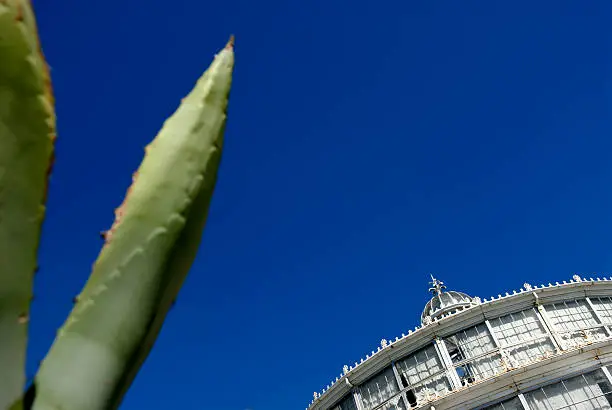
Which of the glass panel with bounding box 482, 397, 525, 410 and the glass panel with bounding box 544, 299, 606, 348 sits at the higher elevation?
the glass panel with bounding box 544, 299, 606, 348

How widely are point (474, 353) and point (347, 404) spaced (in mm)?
8009

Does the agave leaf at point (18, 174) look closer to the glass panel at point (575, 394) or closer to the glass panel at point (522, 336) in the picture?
the glass panel at point (575, 394)

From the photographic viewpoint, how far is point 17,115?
1.68 metres

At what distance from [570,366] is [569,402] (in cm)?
154

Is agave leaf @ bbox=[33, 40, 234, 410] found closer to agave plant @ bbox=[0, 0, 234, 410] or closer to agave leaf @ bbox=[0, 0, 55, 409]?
agave plant @ bbox=[0, 0, 234, 410]

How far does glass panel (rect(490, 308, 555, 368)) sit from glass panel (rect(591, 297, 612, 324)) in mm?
3945

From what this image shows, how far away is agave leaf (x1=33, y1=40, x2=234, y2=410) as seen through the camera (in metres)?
1.82

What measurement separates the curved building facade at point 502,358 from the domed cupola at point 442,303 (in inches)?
2.6

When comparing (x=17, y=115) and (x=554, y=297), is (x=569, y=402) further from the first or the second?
(x=17, y=115)

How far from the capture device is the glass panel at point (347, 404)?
88.1 feet

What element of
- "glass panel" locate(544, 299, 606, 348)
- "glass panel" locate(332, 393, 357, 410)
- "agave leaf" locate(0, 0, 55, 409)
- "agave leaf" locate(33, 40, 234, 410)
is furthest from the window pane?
"agave leaf" locate(0, 0, 55, 409)

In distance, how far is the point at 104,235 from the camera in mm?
1979

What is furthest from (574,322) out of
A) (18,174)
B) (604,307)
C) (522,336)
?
(18,174)

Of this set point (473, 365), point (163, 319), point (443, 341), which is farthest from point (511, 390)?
point (163, 319)
